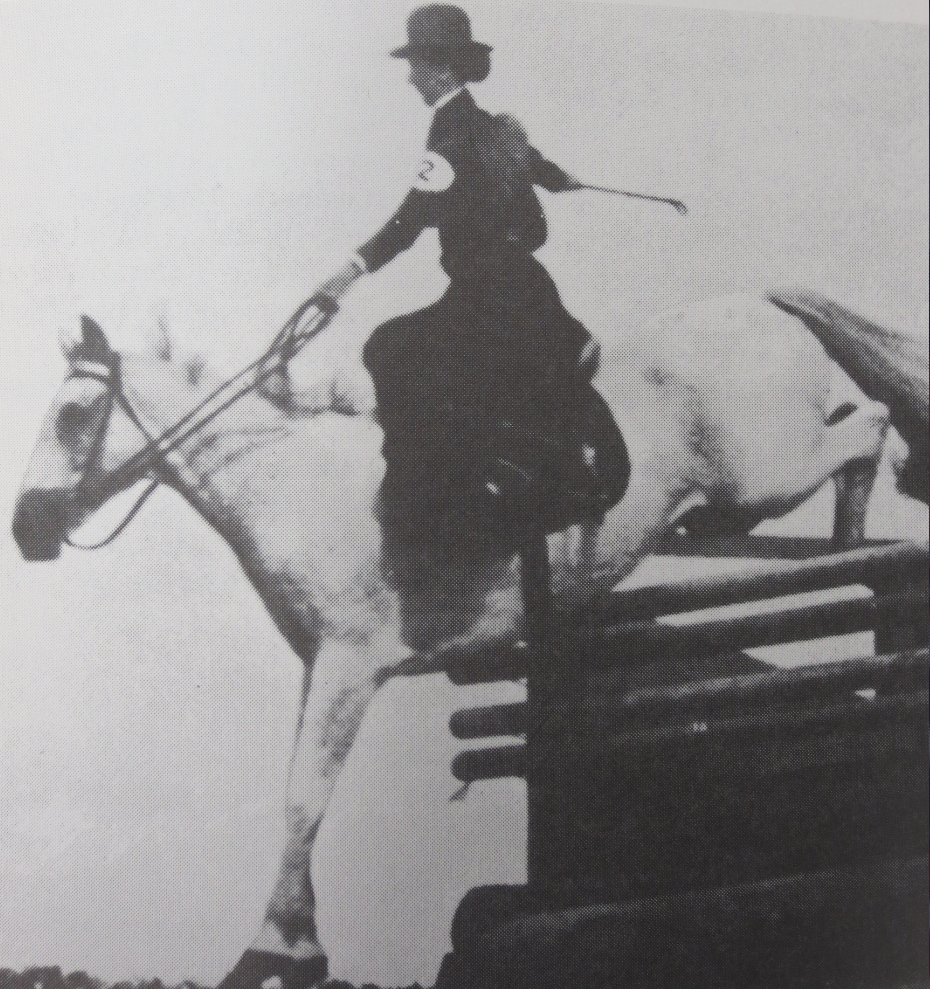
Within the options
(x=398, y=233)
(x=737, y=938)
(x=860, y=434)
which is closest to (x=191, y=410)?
(x=398, y=233)

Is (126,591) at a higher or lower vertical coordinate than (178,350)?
lower

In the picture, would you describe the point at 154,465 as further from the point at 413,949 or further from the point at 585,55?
the point at 585,55

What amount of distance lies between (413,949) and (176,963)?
0.42 meters

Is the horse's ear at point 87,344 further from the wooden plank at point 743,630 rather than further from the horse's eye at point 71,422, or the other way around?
the wooden plank at point 743,630

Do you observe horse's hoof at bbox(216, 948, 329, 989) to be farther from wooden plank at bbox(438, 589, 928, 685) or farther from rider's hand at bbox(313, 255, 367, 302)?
rider's hand at bbox(313, 255, 367, 302)

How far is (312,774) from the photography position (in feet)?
6.75

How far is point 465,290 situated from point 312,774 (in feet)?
3.09

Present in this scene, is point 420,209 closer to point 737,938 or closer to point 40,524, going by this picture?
point 40,524

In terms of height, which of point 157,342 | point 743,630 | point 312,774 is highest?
point 157,342

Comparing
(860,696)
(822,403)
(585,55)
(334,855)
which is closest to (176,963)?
(334,855)

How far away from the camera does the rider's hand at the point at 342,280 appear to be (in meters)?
2.10

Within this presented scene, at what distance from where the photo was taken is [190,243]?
6.79ft

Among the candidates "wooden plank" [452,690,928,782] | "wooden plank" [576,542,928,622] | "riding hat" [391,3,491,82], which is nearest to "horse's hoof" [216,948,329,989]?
"wooden plank" [452,690,928,782]

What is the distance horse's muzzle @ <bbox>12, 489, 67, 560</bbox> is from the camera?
203 cm
